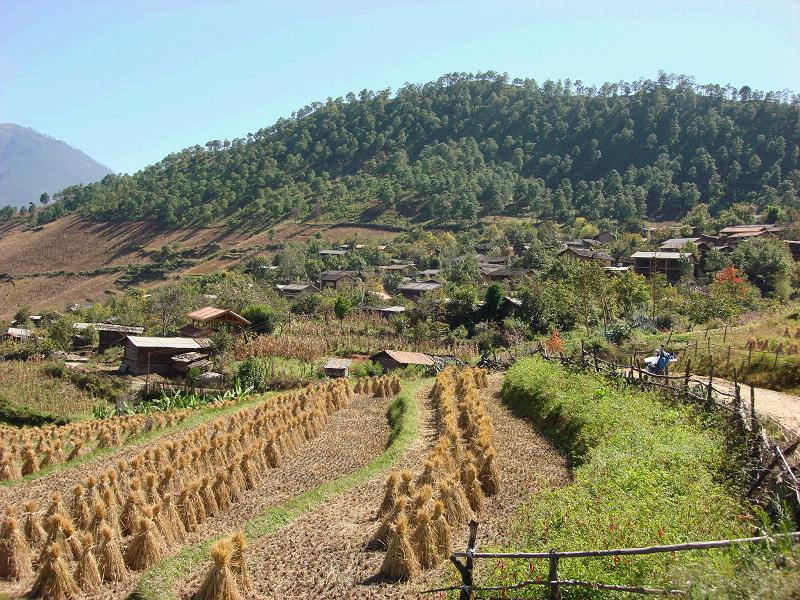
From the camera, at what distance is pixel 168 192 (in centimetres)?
→ 9556

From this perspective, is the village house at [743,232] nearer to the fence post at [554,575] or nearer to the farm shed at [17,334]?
the farm shed at [17,334]

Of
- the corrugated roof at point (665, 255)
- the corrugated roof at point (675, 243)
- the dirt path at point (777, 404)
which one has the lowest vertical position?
the corrugated roof at point (665, 255)

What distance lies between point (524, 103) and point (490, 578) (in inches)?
4425

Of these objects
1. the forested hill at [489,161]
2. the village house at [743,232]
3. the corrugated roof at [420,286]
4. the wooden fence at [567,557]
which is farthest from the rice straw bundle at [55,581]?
the forested hill at [489,161]

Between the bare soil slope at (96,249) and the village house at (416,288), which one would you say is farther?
the bare soil slope at (96,249)

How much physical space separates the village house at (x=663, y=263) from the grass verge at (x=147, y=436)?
103 ft

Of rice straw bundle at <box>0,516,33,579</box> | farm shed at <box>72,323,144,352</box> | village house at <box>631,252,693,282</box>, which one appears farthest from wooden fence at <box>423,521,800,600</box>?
village house at <box>631,252,693,282</box>

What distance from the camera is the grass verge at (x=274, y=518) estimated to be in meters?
8.90

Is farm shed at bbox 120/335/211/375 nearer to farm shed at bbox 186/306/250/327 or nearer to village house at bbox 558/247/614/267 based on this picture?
farm shed at bbox 186/306/250/327

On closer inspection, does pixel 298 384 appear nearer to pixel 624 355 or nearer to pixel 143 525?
pixel 624 355

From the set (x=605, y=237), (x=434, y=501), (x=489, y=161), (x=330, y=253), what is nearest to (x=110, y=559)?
(x=434, y=501)

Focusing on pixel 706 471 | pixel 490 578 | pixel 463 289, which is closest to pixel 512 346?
pixel 463 289

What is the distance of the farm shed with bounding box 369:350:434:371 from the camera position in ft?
103

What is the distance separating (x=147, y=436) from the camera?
19.8 m
